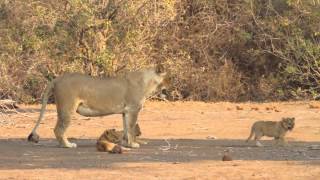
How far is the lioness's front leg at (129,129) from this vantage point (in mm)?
13625

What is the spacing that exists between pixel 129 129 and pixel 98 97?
79 centimetres

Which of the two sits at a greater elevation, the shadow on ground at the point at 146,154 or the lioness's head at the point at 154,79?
the lioness's head at the point at 154,79

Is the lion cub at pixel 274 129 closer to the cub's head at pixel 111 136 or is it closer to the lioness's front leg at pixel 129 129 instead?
the lioness's front leg at pixel 129 129

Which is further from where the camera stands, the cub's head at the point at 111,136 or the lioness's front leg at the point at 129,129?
the cub's head at the point at 111,136

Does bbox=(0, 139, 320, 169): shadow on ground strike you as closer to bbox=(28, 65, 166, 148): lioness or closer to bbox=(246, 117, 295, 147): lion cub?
bbox=(246, 117, 295, 147): lion cub

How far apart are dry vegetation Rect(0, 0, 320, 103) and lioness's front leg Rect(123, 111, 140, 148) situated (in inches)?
268

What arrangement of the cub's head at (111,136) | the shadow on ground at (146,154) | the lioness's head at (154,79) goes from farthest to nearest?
the lioness's head at (154,79) < the cub's head at (111,136) < the shadow on ground at (146,154)

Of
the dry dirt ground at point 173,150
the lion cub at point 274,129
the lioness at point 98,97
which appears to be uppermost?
the lioness at point 98,97

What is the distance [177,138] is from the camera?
15.3 metres

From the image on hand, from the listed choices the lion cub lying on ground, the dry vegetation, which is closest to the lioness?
the lion cub lying on ground

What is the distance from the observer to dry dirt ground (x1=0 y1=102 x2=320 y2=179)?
10.5 meters

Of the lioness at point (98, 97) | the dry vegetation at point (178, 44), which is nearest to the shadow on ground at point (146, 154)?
the lioness at point (98, 97)

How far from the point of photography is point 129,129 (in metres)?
13.8

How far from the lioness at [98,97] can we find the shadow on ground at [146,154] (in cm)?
43
